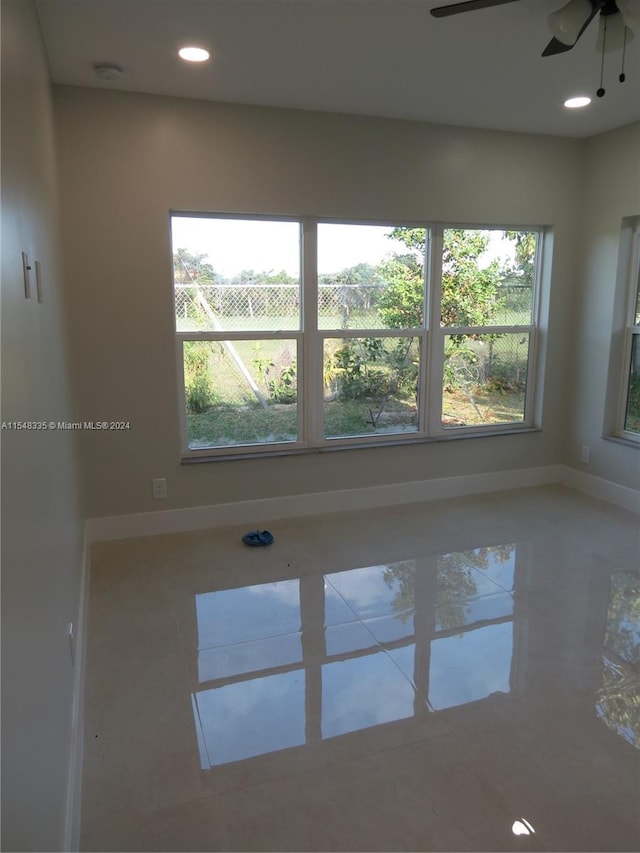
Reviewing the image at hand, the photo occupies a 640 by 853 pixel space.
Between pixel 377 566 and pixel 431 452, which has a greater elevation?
pixel 431 452

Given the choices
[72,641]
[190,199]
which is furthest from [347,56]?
[72,641]

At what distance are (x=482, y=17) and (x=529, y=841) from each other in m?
2.95

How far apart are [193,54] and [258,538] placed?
2590 millimetres

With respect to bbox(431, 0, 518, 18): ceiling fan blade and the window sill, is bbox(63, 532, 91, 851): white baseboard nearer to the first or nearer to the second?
the window sill

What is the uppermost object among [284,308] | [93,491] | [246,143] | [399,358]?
[246,143]

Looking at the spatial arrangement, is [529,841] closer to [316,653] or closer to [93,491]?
[316,653]

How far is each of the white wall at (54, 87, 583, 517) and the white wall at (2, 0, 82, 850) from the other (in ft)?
2.98

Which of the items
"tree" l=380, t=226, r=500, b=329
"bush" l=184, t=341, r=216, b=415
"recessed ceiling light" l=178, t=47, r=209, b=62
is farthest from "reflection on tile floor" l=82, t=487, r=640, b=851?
"recessed ceiling light" l=178, t=47, r=209, b=62

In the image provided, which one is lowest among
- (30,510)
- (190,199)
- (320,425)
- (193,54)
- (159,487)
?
(159,487)

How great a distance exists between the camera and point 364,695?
224cm

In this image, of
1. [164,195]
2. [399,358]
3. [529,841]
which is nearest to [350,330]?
[399,358]

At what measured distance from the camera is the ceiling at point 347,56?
238 centimetres

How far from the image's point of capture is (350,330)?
4.06 metres

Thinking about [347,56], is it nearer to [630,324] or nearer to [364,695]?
[630,324]
